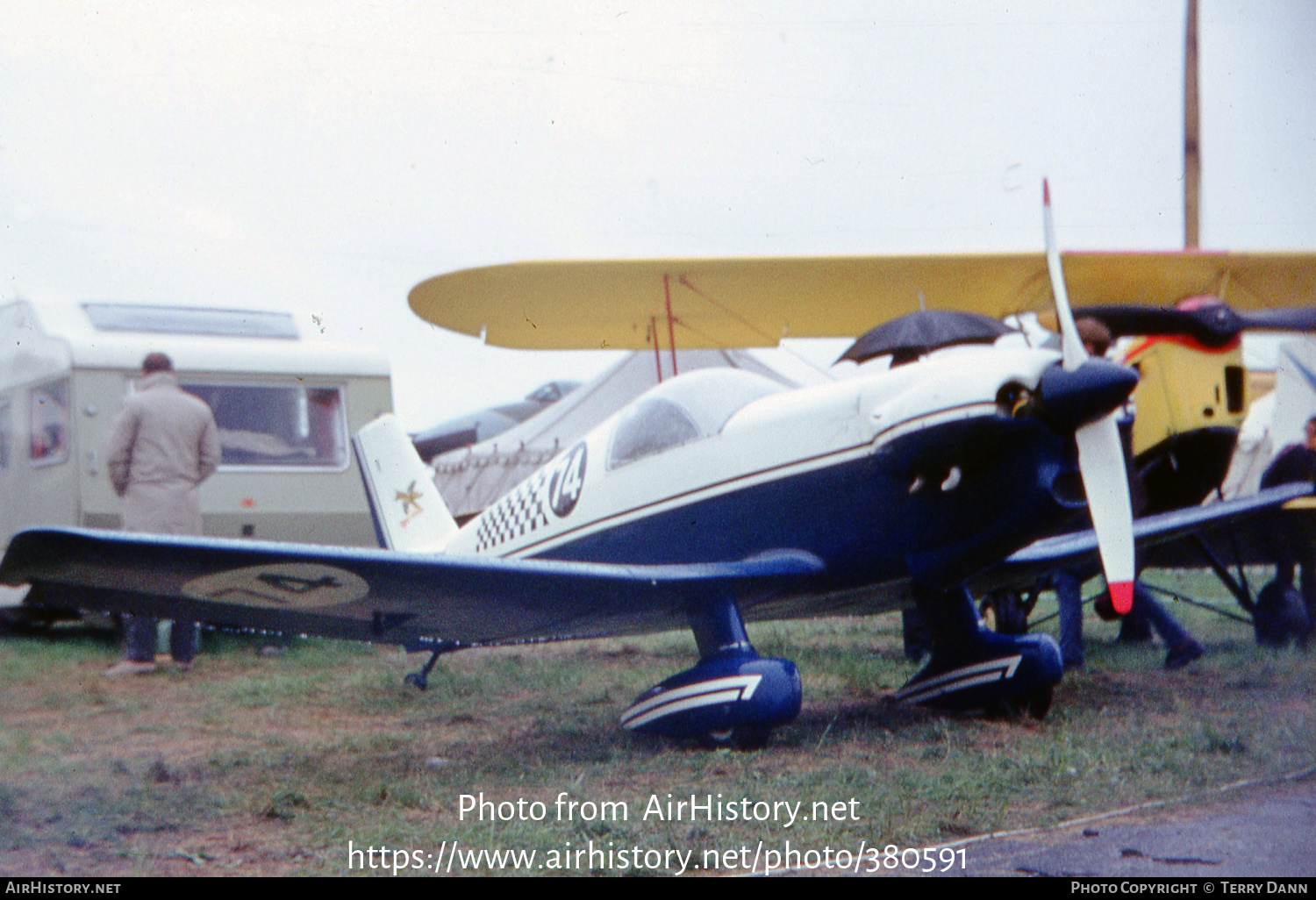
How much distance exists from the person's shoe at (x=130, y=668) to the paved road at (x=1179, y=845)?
3634 mm

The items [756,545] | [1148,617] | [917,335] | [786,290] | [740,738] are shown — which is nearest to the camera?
[740,738]

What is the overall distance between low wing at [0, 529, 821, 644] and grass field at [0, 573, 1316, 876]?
0.44 m

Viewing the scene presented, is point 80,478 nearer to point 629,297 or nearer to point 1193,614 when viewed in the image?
point 629,297

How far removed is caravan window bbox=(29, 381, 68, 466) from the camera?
5.17 m

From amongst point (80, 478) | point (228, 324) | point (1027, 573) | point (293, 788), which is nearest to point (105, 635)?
point (80, 478)

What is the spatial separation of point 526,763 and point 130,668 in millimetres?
2142

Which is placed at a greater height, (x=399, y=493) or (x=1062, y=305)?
(x=1062, y=305)

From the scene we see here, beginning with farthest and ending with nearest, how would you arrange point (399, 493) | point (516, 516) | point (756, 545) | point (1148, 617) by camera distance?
1. point (399, 493)
2. point (1148, 617)
3. point (516, 516)
4. point (756, 545)

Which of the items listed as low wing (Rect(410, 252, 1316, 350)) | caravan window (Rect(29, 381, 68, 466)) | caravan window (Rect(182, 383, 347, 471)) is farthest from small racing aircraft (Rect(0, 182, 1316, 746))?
caravan window (Rect(29, 381, 68, 466))

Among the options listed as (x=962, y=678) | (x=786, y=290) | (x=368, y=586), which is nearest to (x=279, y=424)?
(x=786, y=290)

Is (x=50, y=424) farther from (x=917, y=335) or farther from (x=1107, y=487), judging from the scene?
(x=1107, y=487)

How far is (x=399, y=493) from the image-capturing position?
5809 mm

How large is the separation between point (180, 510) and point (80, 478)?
139 centimetres

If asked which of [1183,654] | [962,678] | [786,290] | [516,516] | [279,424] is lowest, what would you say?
[1183,654]
